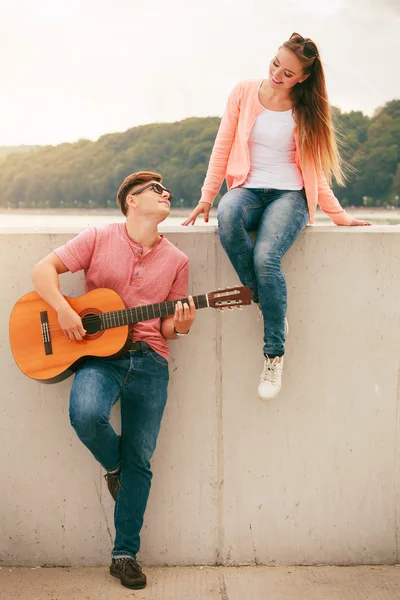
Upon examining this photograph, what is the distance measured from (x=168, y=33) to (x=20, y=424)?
32285 mm

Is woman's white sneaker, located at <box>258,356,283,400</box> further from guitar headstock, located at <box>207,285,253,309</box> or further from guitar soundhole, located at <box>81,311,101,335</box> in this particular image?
guitar soundhole, located at <box>81,311,101,335</box>

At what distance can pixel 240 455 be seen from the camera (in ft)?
8.95

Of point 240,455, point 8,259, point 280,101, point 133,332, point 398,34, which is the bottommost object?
point 240,455

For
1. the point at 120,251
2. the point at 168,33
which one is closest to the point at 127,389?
the point at 120,251

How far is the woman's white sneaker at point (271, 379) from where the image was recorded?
246cm

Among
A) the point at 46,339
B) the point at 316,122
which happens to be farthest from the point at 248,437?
the point at 316,122

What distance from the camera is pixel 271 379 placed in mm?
2465

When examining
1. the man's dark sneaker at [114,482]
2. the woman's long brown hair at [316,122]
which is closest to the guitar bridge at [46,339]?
the man's dark sneaker at [114,482]

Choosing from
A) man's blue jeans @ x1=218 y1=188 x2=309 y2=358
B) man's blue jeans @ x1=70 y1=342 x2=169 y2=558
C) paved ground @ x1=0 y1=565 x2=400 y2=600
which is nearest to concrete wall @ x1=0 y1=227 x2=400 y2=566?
paved ground @ x1=0 y1=565 x2=400 y2=600

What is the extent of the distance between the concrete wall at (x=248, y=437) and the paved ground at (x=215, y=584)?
71 millimetres

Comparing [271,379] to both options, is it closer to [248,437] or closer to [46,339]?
[248,437]

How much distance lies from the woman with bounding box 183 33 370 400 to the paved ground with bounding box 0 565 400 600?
856mm

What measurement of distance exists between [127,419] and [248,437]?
63cm

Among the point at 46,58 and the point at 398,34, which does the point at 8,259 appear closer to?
the point at 398,34
